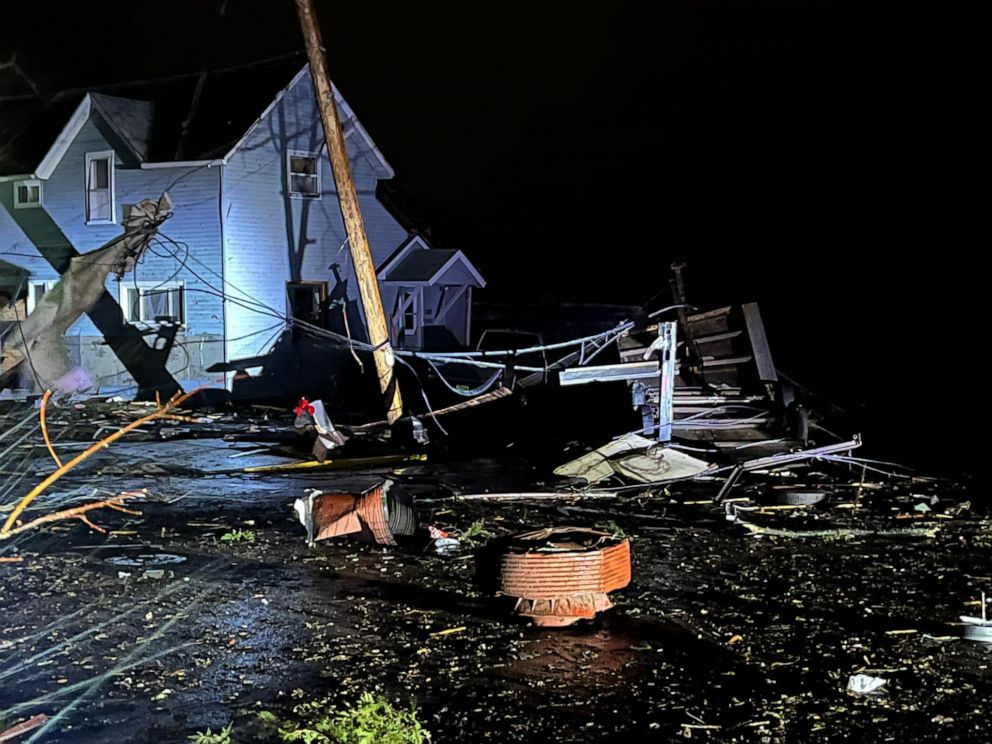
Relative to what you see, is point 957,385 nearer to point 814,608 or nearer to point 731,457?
point 731,457

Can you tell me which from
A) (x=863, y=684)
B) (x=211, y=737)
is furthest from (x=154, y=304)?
(x=863, y=684)

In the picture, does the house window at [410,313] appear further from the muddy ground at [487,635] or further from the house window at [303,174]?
the muddy ground at [487,635]

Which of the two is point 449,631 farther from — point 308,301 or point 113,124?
point 113,124

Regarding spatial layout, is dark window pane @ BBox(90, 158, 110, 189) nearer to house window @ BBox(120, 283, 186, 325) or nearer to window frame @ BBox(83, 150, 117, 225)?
window frame @ BBox(83, 150, 117, 225)

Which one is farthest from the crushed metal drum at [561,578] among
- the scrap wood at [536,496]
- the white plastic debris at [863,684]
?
the scrap wood at [536,496]

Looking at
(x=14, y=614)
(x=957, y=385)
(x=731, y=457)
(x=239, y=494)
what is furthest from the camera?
(x=957, y=385)

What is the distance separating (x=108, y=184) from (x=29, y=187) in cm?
297

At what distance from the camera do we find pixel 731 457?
1514 centimetres

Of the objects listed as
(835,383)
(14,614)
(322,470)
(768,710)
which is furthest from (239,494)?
(835,383)

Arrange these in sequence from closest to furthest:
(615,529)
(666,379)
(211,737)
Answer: (211,737) → (615,529) → (666,379)

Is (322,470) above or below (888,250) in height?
below

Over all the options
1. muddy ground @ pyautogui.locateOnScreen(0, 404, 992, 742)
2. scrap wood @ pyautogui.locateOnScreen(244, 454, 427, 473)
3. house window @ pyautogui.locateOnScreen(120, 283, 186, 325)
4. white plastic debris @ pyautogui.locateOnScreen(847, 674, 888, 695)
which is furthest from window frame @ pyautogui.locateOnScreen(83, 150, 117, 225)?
white plastic debris @ pyautogui.locateOnScreen(847, 674, 888, 695)

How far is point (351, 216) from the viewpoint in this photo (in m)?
19.5

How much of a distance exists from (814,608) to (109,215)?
24.4 meters
